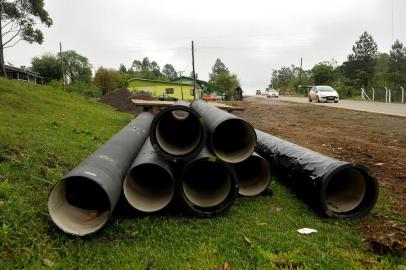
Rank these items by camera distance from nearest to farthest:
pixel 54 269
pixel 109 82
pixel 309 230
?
1. pixel 54 269
2. pixel 309 230
3. pixel 109 82

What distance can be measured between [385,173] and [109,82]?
186 feet

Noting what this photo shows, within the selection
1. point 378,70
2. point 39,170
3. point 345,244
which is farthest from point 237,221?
point 378,70

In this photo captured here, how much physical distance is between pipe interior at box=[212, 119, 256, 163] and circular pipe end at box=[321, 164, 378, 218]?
1.06 metres

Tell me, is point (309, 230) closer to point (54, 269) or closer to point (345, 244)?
point (345, 244)

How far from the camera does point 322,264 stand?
321 centimetres

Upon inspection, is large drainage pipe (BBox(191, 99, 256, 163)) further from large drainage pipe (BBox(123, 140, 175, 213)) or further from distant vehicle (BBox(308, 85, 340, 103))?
distant vehicle (BBox(308, 85, 340, 103))

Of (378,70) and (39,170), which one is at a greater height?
(378,70)

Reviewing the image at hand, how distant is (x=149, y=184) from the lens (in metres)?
4.78

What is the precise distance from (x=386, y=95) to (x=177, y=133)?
3097cm

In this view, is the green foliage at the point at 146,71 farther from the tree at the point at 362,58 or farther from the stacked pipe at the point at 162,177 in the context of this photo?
the stacked pipe at the point at 162,177

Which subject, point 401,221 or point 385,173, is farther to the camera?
point 385,173

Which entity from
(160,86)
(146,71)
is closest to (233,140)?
(160,86)

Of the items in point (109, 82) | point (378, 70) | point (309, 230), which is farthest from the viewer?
point (378, 70)

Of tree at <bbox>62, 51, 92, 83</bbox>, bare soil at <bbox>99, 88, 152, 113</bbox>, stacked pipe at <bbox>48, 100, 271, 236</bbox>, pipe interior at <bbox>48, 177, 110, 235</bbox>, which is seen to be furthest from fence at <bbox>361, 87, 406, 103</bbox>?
tree at <bbox>62, 51, 92, 83</bbox>
